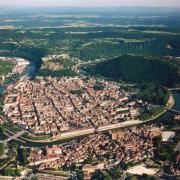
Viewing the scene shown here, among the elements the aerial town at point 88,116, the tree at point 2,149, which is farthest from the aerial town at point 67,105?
the tree at point 2,149

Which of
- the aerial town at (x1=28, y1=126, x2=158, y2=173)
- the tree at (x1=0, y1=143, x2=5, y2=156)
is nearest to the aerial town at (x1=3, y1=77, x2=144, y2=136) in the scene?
the aerial town at (x1=28, y1=126, x2=158, y2=173)

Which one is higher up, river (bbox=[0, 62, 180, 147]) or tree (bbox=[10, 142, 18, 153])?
river (bbox=[0, 62, 180, 147])

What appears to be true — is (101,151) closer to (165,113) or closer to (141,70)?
(165,113)

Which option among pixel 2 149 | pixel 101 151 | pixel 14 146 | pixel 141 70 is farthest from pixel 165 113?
pixel 2 149

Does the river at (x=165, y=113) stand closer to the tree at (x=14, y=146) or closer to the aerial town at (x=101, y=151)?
the tree at (x=14, y=146)

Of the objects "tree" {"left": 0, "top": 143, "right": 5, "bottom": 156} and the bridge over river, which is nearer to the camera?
"tree" {"left": 0, "top": 143, "right": 5, "bottom": 156}

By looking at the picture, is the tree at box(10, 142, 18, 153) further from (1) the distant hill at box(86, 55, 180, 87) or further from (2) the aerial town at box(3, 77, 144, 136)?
(1) the distant hill at box(86, 55, 180, 87)
